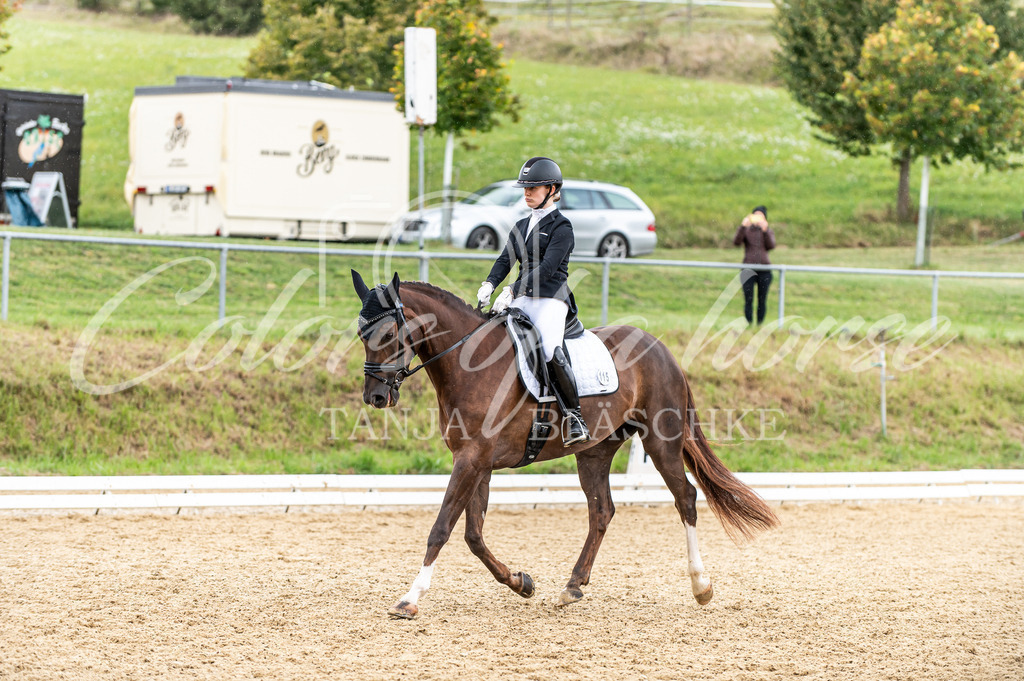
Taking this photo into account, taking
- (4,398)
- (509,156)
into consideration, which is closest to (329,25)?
(509,156)

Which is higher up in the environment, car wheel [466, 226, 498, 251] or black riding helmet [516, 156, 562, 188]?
black riding helmet [516, 156, 562, 188]

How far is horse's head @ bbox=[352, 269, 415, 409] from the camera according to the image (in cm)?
534

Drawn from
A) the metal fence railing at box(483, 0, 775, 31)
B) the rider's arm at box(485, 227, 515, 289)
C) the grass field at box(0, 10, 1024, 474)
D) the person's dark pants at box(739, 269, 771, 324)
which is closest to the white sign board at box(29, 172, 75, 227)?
the grass field at box(0, 10, 1024, 474)

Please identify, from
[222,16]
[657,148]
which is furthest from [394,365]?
[222,16]

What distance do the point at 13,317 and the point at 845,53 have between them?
70.0 ft

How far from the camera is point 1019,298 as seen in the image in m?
15.5

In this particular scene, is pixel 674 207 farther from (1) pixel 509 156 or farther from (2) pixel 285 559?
(2) pixel 285 559

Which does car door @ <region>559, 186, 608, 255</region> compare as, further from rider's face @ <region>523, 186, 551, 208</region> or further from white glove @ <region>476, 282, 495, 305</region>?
white glove @ <region>476, 282, 495, 305</region>

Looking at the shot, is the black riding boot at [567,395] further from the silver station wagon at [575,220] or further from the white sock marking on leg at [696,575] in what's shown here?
the silver station wagon at [575,220]

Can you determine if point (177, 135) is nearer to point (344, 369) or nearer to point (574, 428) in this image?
point (344, 369)

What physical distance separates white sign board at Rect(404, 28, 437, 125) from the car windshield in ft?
23.0

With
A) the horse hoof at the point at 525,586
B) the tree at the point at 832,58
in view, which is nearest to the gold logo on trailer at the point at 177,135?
the horse hoof at the point at 525,586

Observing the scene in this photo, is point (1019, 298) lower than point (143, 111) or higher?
lower

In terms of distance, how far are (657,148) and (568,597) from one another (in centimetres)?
2947
